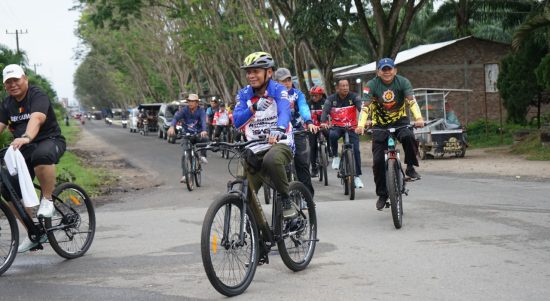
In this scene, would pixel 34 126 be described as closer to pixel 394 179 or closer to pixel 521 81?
pixel 394 179

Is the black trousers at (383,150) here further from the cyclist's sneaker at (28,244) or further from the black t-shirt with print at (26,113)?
the cyclist's sneaker at (28,244)

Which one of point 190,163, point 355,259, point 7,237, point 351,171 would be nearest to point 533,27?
point 190,163

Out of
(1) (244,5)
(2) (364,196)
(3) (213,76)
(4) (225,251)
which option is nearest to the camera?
(4) (225,251)

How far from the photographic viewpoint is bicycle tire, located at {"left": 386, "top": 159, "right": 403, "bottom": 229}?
8.40 metres

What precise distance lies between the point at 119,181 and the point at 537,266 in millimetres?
12546

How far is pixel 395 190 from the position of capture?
857cm

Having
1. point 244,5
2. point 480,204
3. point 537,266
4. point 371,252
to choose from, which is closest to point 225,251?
point 371,252

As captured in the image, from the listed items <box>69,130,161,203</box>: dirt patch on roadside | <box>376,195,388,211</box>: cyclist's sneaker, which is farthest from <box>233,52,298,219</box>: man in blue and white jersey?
<box>69,130,161,203</box>: dirt patch on roadside

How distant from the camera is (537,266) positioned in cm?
638

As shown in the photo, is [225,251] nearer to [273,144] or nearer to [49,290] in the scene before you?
[273,144]

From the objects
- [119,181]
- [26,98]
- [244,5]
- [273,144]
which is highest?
[244,5]

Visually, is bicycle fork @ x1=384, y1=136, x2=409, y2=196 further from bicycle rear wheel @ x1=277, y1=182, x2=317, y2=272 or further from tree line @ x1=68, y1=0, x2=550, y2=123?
tree line @ x1=68, y1=0, x2=550, y2=123

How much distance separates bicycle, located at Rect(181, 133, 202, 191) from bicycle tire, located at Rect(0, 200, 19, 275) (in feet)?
24.8

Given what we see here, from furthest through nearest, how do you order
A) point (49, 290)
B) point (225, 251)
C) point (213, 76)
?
point (213, 76) < point (49, 290) < point (225, 251)
